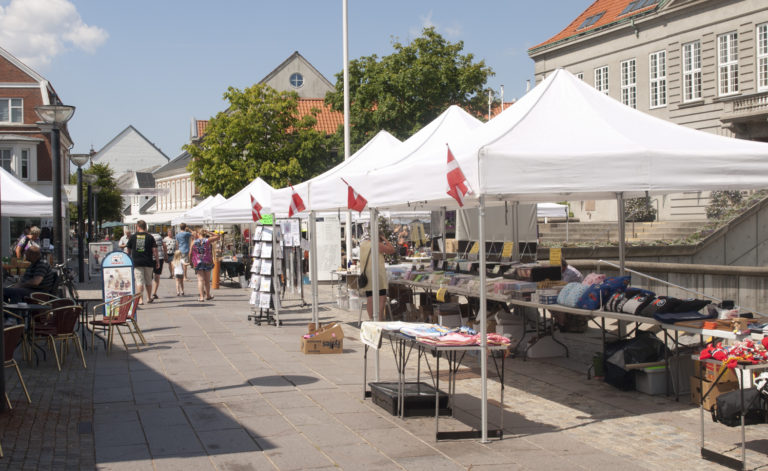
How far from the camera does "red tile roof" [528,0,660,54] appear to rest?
37406 mm

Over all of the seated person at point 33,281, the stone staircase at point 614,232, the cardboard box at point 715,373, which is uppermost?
the stone staircase at point 614,232

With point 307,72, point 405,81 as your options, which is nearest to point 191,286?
point 405,81

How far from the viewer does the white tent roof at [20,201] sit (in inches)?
A: 460

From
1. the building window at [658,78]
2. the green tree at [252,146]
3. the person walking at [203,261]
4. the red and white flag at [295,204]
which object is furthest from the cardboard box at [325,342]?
the green tree at [252,146]

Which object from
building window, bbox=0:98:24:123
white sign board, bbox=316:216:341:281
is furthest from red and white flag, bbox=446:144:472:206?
building window, bbox=0:98:24:123

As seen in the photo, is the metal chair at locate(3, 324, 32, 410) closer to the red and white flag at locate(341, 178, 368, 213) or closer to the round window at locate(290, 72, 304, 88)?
the red and white flag at locate(341, 178, 368, 213)

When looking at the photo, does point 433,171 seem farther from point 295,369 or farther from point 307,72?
point 307,72

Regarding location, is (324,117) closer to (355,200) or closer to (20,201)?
(20,201)

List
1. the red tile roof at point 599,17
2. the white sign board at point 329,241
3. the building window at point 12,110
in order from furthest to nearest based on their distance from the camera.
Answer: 1. the building window at point 12,110
2. the red tile roof at point 599,17
3. the white sign board at point 329,241

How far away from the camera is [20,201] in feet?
38.7

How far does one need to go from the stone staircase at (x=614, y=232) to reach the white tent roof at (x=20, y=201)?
18847mm

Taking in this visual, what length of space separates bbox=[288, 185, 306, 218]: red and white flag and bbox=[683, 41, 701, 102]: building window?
2631cm

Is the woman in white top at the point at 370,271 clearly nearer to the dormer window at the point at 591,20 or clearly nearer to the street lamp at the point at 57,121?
the street lamp at the point at 57,121

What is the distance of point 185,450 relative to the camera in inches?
254
